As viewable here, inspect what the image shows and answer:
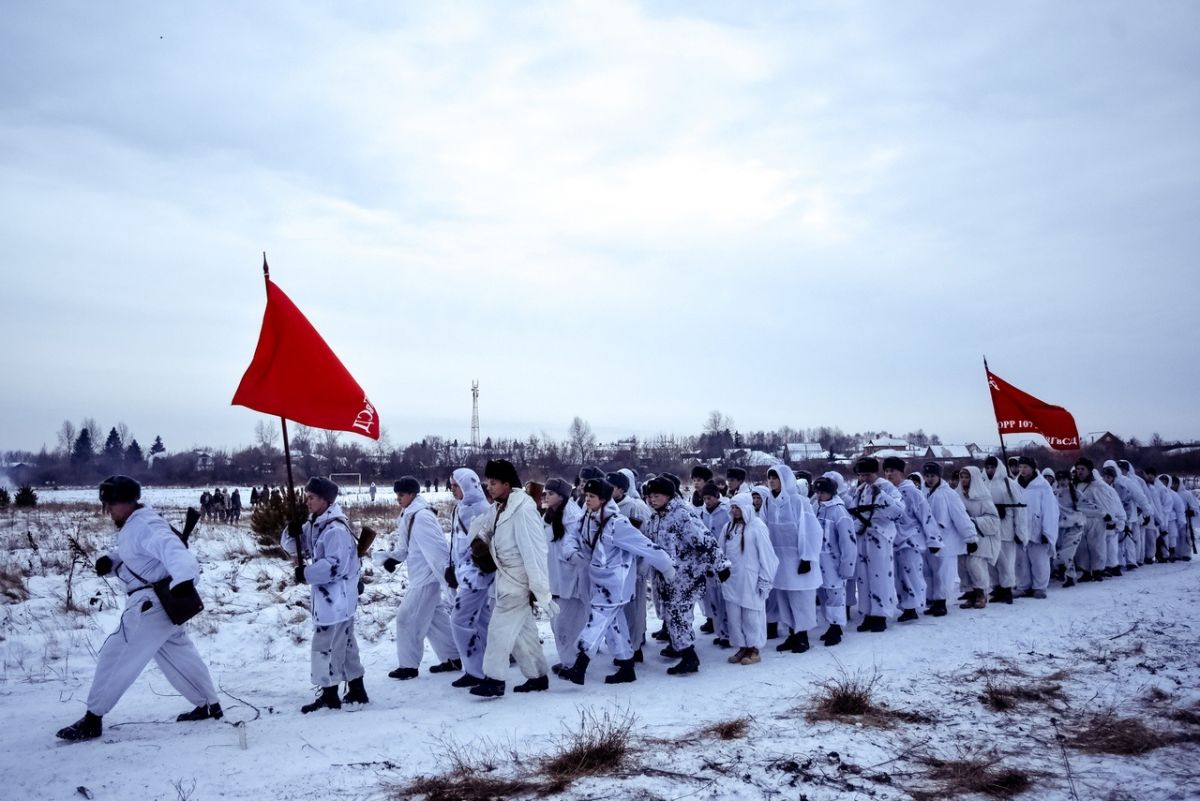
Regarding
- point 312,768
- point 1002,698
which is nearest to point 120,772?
point 312,768

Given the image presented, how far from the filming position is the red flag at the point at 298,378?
638 centimetres

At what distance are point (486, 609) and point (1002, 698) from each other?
439 centimetres

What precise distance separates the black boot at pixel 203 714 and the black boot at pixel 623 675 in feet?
10.8

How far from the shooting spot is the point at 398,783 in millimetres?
4496

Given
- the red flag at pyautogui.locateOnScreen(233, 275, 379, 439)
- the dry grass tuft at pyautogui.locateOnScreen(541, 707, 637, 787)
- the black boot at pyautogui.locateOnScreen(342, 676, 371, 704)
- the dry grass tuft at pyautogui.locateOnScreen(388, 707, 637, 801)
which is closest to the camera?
the dry grass tuft at pyautogui.locateOnScreen(388, 707, 637, 801)

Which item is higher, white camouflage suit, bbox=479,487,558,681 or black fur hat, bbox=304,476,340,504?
black fur hat, bbox=304,476,340,504

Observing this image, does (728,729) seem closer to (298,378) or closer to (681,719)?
(681,719)

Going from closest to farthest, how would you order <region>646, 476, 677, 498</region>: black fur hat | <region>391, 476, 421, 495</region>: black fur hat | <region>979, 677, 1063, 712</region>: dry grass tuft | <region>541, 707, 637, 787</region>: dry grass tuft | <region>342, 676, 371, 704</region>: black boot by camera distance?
<region>541, 707, 637, 787</region>: dry grass tuft < <region>979, 677, 1063, 712</region>: dry grass tuft < <region>342, 676, 371, 704</region>: black boot < <region>391, 476, 421, 495</region>: black fur hat < <region>646, 476, 677, 498</region>: black fur hat

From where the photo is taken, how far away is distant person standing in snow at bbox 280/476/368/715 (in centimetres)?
611

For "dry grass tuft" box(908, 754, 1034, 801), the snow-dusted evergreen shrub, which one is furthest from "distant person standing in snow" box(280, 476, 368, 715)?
the snow-dusted evergreen shrub

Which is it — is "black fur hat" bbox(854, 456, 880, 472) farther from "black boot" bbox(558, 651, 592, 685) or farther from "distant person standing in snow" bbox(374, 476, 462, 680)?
"distant person standing in snow" bbox(374, 476, 462, 680)

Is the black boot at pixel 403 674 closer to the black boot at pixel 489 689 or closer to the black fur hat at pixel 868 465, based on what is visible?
the black boot at pixel 489 689

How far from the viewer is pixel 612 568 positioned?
7133 mm

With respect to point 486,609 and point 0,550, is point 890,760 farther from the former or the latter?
point 0,550
